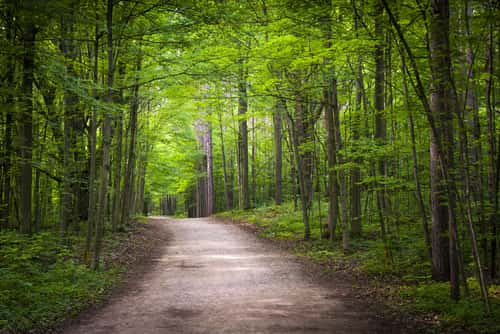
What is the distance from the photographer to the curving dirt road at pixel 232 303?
536 cm

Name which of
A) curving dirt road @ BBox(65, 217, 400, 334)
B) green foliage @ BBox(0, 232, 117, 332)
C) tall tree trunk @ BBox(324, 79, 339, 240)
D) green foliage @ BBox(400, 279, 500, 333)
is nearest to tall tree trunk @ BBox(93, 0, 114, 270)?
green foliage @ BBox(0, 232, 117, 332)

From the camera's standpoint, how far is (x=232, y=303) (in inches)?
258

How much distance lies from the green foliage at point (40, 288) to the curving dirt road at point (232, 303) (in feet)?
1.57

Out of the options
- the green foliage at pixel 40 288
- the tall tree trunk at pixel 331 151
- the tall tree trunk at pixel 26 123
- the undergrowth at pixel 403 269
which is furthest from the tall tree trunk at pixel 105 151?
the tall tree trunk at pixel 331 151

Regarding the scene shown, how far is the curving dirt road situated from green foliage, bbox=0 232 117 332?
0.48 metres

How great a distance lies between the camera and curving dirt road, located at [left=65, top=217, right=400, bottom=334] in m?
5.36

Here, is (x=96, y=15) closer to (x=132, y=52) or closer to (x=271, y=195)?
(x=132, y=52)

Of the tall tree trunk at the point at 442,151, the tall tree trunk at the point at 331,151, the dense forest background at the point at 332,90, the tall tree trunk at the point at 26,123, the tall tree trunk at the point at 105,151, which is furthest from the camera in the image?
the tall tree trunk at the point at 331,151

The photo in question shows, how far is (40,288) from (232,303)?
124 inches

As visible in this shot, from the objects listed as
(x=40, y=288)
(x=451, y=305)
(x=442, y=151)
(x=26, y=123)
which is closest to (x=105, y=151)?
(x=26, y=123)

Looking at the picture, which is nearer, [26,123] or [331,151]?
[26,123]

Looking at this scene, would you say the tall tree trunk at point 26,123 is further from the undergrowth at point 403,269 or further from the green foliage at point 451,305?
the green foliage at point 451,305

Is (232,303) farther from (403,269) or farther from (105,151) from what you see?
(105,151)

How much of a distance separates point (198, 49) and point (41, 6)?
16.0ft
